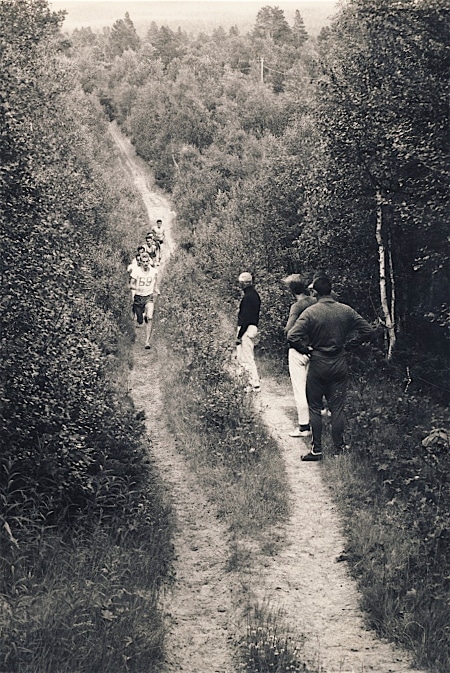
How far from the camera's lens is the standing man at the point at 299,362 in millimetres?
10062

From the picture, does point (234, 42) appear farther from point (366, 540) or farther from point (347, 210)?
point (366, 540)

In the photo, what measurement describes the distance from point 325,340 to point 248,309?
3287mm

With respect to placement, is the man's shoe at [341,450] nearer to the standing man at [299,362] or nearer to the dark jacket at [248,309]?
the standing man at [299,362]

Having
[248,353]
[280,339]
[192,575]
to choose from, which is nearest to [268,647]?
[192,575]

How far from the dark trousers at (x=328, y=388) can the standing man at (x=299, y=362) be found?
769 mm

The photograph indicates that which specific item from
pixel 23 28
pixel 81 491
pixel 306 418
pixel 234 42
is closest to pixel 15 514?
pixel 81 491

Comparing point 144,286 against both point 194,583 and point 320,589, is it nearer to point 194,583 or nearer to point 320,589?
point 194,583

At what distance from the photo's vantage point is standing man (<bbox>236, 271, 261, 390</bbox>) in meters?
11.9

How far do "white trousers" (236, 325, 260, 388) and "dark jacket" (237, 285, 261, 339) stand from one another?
3.5 inches

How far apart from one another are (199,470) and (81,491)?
2252 millimetres

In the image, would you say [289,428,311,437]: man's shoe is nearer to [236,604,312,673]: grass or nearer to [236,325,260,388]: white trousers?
[236,325,260,388]: white trousers

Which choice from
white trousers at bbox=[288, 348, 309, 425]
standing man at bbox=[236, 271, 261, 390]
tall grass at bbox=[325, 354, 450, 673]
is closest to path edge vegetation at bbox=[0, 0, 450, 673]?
tall grass at bbox=[325, 354, 450, 673]

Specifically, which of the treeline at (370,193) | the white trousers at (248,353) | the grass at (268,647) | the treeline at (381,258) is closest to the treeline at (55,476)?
the grass at (268,647)

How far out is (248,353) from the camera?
12492 millimetres
